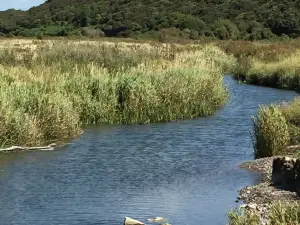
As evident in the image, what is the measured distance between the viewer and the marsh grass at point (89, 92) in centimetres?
1784

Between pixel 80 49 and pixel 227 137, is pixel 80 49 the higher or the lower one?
the higher one

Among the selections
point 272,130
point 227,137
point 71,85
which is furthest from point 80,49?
point 272,130

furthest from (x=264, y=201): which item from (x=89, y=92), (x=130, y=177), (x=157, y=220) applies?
(x=89, y=92)

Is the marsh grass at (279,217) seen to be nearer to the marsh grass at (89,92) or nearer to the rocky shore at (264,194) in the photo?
the rocky shore at (264,194)

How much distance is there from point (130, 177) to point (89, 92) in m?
7.99

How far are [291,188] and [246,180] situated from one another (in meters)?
1.62

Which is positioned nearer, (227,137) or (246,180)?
(246,180)

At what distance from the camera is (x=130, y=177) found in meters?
14.4

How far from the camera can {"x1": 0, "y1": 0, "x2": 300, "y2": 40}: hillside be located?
2896 inches

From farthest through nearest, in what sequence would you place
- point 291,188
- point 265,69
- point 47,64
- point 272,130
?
point 265,69 → point 47,64 → point 272,130 → point 291,188

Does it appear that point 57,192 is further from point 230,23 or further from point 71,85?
point 230,23

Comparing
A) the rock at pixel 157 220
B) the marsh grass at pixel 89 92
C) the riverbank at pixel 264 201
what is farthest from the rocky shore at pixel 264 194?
the marsh grass at pixel 89 92

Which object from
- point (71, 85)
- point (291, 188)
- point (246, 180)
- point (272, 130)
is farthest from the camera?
point (71, 85)

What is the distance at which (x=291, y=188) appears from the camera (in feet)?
41.1
